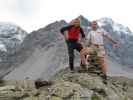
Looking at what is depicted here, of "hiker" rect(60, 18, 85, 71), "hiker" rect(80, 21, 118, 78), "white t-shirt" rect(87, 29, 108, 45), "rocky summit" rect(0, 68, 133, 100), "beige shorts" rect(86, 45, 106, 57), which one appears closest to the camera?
"rocky summit" rect(0, 68, 133, 100)

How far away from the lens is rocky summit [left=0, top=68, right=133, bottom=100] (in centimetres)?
2025

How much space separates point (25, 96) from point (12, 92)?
2.27 ft

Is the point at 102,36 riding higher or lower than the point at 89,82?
higher

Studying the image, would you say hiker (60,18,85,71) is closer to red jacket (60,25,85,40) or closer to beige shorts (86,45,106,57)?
red jacket (60,25,85,40)

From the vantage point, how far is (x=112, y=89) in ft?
75.2

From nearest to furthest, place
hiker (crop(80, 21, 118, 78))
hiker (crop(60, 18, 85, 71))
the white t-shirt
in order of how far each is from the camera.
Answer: hiker (crop(60, 18, 85, 71)) → hiker (crop(80, 21, 118, 78)) → the white t-shirt

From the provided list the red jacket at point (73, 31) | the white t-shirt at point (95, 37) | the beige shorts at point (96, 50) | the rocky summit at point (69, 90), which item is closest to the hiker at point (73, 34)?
the red jacket at point (73, 31)

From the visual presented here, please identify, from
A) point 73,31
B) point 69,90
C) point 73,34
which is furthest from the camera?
point 73,34

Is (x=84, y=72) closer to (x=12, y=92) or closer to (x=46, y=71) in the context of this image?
(x=12, y=92)

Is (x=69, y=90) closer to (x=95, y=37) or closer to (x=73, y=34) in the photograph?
(x=73, y=34)

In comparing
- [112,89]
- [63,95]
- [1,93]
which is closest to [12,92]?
[1,93]

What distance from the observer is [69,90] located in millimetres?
20453

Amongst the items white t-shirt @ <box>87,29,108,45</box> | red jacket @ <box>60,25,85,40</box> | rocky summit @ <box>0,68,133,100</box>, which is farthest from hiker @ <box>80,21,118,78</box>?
rocky summit @ <box>0,68,133,100</box>

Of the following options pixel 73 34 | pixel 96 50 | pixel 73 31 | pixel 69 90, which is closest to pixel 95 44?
pixel 96 50
